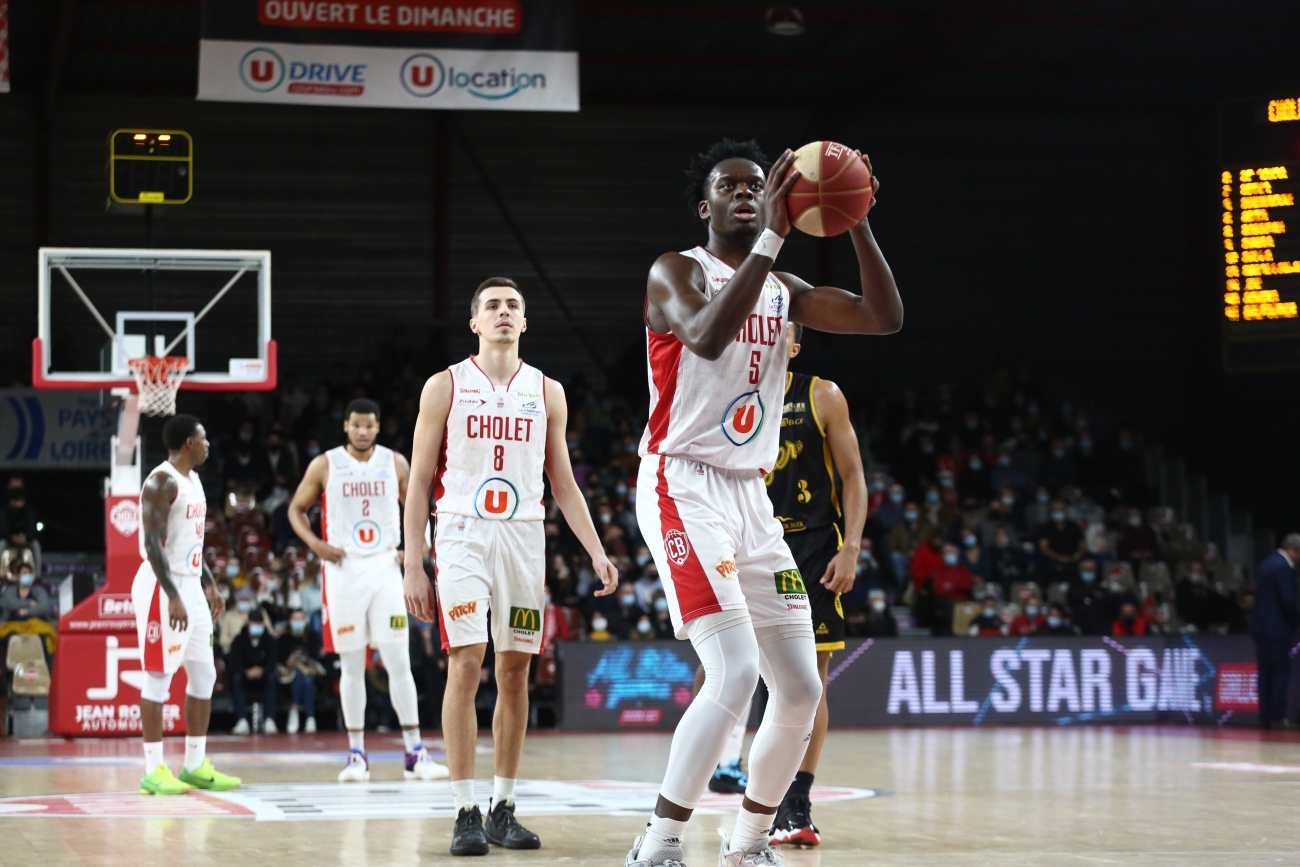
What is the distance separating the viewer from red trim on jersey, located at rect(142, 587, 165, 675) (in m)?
9.16

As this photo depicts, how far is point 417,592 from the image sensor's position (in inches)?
257

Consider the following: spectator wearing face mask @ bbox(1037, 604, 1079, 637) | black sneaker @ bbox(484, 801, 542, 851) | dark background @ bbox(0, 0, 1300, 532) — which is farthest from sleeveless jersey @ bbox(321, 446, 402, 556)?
dark background @ bbox(0, 0, 1300, 532)

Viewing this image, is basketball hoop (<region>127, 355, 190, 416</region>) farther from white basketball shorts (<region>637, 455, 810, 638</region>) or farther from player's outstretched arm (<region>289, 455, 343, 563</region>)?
white basketball shorts (<region>637, 455, 810, 638</region>)

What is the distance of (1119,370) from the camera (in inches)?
1049

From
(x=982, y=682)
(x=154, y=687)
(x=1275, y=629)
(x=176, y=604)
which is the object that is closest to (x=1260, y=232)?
(x=1275, y=629)

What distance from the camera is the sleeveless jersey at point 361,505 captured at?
10242mm

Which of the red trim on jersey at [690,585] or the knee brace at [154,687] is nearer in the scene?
the red trim on jersey at [690,585]

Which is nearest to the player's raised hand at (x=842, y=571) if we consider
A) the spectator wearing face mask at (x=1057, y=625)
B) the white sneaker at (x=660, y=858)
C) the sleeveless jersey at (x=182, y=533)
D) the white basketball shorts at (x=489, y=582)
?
the white basketball shorts at (x=489, y=582)

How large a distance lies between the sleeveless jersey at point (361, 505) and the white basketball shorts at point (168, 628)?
111cm

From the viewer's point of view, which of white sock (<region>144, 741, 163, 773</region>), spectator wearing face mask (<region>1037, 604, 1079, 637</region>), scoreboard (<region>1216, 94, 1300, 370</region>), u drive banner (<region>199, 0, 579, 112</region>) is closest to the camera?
white sock (<region>144, 741, 163, 773</region>)

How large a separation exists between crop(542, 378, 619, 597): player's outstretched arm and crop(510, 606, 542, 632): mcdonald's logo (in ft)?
1.10

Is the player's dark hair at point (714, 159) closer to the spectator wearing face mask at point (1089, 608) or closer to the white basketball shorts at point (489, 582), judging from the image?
the white basketball shorts at point (489, 582)

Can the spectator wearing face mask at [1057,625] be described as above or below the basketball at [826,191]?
below

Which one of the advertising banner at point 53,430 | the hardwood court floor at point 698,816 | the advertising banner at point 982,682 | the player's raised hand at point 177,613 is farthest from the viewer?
the advertising banner at point 53,430
